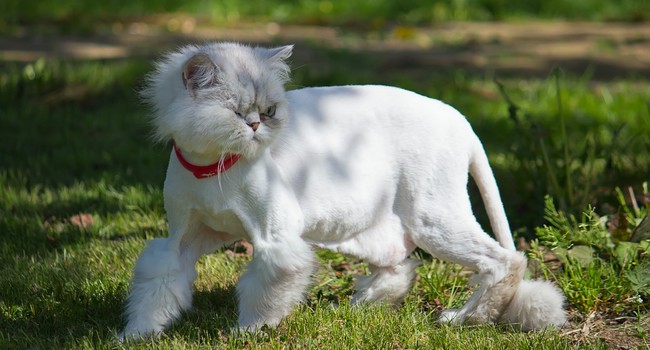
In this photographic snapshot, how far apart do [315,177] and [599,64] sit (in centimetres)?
586

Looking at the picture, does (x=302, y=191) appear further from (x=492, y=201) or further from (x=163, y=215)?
(x=163, y=215)

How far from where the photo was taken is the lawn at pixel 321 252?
3109 millimetres

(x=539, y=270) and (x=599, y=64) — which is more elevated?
(x=539, y=270)

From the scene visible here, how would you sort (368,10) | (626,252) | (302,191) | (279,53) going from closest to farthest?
(279,53) → (302,191) → (626,252) → (368,10)

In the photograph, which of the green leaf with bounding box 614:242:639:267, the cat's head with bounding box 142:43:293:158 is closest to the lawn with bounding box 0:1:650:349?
the green leaf with bounding box 614:242:639:267

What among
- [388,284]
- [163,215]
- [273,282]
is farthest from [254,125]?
[163,215]

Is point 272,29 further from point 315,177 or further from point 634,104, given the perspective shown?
point 315,177

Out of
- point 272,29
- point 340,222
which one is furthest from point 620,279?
point 272,29

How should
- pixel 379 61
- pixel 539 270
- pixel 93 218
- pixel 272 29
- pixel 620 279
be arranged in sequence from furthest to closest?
1. pixel 272 29
2. pixel 379 61
3. pixel 93 218
4. pixel 539 270
5. pixel 620 279

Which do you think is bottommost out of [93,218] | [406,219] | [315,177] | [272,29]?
[272,29]

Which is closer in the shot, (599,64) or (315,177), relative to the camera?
(315,177)

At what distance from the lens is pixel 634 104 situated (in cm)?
632

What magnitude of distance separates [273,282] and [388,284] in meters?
0.62

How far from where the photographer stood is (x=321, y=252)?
13.0 ft
